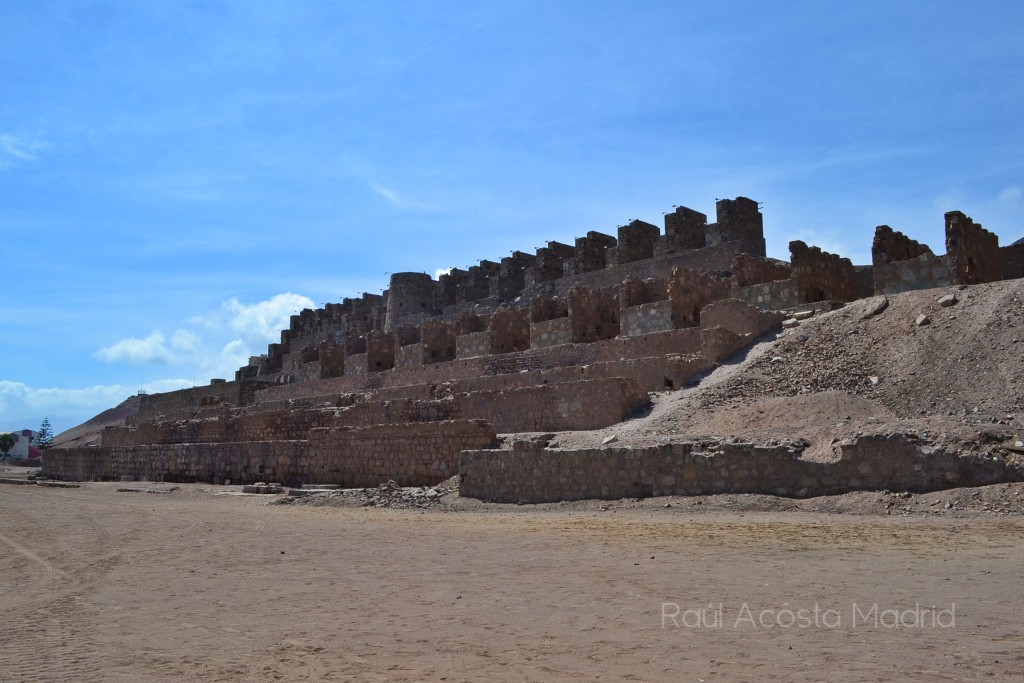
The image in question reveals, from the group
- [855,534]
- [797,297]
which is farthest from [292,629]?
[797,297]

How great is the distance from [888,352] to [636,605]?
38.9 ft

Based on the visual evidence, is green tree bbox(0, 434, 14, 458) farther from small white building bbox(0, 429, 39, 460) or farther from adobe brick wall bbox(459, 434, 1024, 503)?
adobe brick wall bbox(459, 434, 1024, 503)

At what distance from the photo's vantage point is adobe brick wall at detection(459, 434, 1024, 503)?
10.6m

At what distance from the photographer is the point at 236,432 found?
92.9ft

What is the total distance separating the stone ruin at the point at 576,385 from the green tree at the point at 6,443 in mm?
43966

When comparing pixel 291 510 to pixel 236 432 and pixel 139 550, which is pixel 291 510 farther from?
pixel 236 432

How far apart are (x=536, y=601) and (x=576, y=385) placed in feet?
39.0

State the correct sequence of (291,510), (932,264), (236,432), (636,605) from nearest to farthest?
(636,605)
(291,510)
(932,264)
(236,432)

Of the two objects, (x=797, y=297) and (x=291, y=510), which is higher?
(x=797, y=297)

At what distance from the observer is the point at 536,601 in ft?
21.9

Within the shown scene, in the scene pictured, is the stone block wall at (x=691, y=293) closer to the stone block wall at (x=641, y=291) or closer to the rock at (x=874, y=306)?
the stone block wall at (x=641, y=291)

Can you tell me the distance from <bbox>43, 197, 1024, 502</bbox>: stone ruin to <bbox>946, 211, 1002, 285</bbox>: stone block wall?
0.05 meters

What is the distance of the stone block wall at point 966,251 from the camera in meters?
19.0

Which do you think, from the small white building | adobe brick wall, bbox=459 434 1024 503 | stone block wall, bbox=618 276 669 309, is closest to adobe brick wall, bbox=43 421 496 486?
adobe brick wall, bbox=459 434 1024 503
